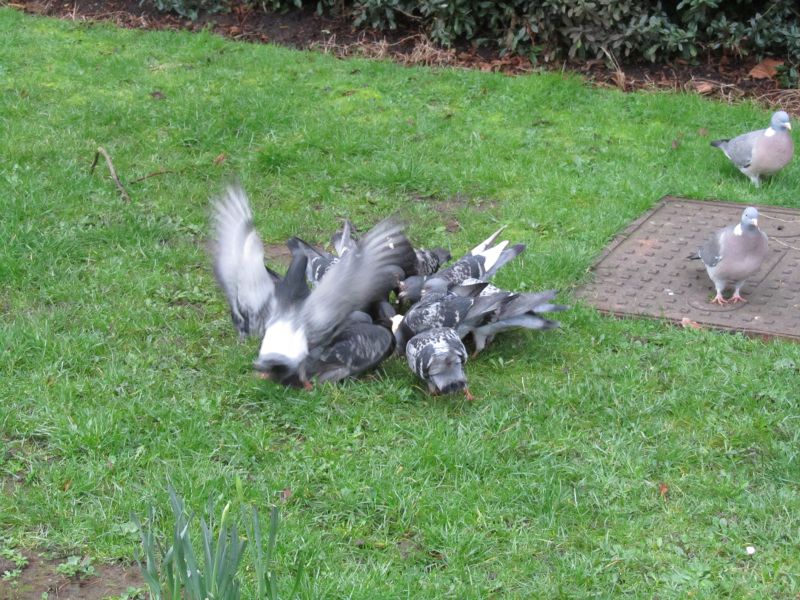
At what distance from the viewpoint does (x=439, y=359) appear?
15.2 feet

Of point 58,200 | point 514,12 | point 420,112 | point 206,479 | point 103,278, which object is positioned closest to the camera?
point 206,479

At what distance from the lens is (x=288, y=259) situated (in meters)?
6.28

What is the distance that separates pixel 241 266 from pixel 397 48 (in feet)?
18.5

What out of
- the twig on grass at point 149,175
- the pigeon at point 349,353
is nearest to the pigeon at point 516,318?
the pigeon at point 349,353

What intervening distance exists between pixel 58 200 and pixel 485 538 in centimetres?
407

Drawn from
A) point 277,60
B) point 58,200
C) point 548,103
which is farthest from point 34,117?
point 548,103

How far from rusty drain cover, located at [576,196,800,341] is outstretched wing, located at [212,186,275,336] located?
1.85 meters

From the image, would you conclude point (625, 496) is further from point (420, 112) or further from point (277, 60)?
point (277, 60)

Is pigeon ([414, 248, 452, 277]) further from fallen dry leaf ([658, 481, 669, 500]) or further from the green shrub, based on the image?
the green shrub

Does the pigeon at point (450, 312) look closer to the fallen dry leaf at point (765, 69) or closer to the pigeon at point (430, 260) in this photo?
the pigeon at point (430, 260)

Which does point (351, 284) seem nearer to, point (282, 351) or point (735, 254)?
point (282, 351)

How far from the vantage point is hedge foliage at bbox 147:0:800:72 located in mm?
9422

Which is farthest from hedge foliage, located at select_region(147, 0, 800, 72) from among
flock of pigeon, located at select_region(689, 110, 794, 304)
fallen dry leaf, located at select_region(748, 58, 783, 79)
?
flock of pigeon, located at select_region(689, 110, 794, 304)

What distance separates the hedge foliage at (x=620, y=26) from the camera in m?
9.42
